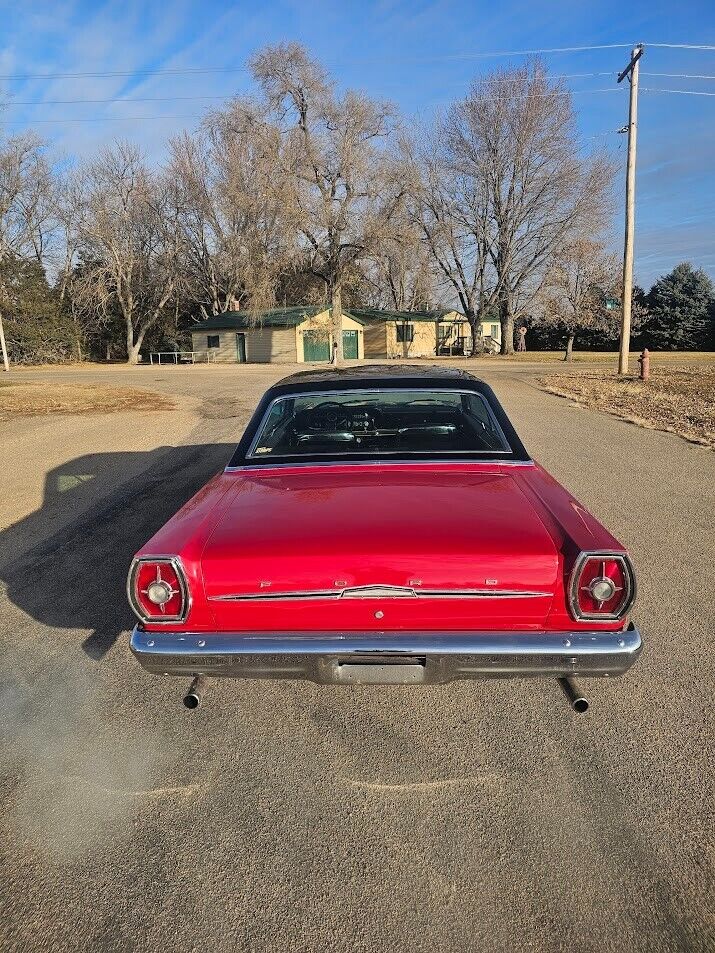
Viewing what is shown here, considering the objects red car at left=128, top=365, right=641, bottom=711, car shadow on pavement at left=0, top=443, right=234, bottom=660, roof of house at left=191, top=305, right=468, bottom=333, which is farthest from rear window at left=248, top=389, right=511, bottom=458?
roof of house at left=191, top=305, right=468, bottom=333

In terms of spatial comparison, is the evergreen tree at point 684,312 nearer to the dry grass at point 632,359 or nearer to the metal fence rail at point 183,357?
the dry grass at point 632,359

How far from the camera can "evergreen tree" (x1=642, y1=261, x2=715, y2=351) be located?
2138 inches

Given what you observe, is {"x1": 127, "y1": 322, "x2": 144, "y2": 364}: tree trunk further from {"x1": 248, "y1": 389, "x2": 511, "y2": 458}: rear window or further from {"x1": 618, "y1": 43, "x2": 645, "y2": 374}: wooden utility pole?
{"x1": 248, "y1": 389, "x2": 511, "y2": 458}: rear window

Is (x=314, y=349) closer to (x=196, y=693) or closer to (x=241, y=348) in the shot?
(x=241, y=348)

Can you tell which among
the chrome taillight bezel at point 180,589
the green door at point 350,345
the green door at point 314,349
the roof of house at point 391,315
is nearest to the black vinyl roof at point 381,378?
the chrome taillight bezel at point 180,589

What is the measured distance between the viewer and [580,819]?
2389mm

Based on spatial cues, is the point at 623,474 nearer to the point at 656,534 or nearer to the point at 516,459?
the point at 656,534

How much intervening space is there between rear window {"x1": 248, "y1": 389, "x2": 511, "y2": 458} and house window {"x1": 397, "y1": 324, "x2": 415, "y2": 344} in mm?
48674

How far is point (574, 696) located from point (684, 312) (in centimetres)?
5971

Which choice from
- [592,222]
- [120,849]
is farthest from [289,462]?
[592,222]

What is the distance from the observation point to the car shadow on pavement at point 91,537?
167 inches

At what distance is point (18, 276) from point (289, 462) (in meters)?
45.9

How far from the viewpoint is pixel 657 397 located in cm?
1666

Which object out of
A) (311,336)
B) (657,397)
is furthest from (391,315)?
(657,397)
